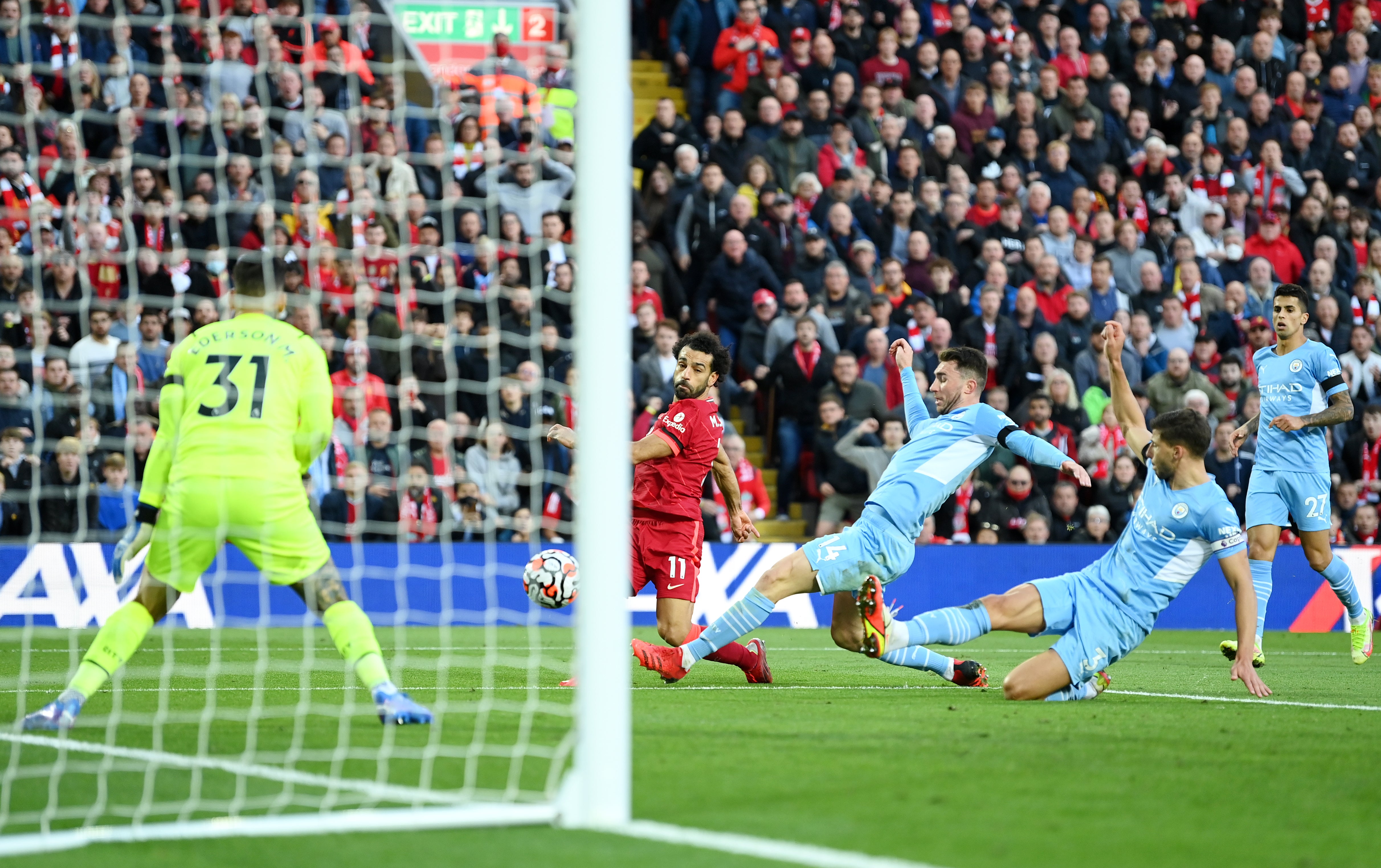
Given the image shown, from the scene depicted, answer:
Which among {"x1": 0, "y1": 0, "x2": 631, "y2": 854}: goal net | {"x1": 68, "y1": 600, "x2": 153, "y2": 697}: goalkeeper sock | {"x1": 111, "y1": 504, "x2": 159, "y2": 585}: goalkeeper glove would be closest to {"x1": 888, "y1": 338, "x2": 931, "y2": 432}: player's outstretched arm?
{"x1": 0, "y1": 0, "x2": 631, "y2": 854}: goal net

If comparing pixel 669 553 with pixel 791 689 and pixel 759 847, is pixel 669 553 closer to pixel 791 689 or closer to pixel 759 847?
pixel 791 689

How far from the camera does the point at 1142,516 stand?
7.41 meters

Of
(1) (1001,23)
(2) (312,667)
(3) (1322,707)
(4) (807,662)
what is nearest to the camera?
(3) (1322,707)

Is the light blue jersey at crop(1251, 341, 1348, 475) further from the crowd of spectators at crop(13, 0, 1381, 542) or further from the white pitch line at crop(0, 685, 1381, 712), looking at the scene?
the crowd of spectators at crop(13, 0, 1381, 542)

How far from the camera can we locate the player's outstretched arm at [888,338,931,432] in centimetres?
805

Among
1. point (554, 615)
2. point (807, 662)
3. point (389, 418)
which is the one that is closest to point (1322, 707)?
point (807, 662)

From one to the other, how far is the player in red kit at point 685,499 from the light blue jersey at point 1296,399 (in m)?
3.52

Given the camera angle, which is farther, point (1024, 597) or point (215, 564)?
point (215, 564)

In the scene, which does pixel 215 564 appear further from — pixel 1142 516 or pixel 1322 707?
pixel 1322 707

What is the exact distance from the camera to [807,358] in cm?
1432

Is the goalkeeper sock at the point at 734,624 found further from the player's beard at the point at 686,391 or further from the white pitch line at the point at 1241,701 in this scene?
the white pitch line at the point at 1241,701

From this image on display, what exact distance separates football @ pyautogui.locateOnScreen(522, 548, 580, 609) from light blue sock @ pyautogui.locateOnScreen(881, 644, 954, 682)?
1744 millimetres

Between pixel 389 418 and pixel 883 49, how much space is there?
27.8 feet

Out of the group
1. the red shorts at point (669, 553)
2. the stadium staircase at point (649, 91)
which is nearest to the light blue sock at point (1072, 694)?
the red shorts at point (669, 553)
